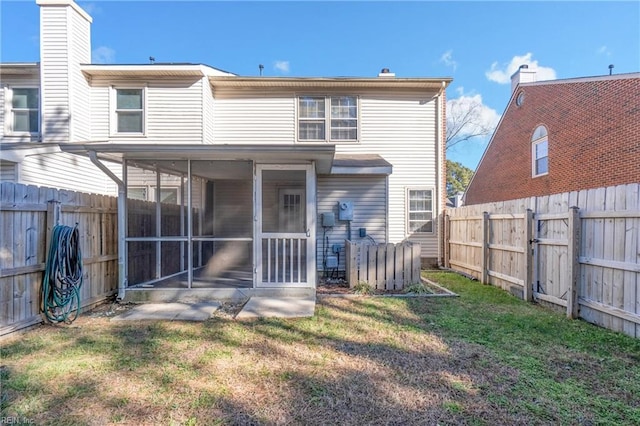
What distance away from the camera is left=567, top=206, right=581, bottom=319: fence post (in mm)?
4609

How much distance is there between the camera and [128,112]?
912 cm

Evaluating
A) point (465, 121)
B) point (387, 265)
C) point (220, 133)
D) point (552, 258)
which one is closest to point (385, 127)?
point (387, 265)

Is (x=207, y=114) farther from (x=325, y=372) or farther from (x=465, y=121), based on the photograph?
(x=465, y=121)

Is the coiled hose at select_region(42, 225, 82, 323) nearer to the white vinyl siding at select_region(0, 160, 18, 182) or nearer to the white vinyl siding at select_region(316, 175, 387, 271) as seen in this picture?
the white vinyl siding at select_region(0, 160, 18, 182)

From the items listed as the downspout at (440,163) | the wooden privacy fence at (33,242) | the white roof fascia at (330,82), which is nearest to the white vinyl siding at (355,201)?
the downspout at (440,163)

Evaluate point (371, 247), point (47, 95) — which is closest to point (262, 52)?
point (47, 95)

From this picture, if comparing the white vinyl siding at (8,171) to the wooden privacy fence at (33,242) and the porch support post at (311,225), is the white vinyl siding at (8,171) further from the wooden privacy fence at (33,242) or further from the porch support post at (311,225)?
the porch support post at (311,225)

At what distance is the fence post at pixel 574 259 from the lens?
4609 millimetres

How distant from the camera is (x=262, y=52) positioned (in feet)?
44.5

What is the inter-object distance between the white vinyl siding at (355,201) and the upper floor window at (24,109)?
8.19 meters

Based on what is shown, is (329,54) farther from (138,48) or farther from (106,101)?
(106,101)

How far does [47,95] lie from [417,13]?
11.8 m

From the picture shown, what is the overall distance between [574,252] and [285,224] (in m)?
4.48

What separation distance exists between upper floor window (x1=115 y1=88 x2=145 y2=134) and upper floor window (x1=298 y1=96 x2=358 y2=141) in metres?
4.57
